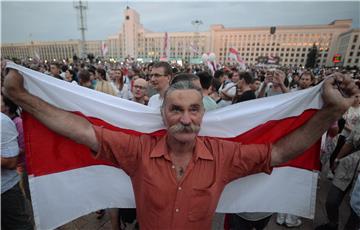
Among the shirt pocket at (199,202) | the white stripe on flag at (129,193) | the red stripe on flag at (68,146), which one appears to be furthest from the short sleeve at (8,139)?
the shirt pocket at (199,202)

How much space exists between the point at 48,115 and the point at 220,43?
411 ft

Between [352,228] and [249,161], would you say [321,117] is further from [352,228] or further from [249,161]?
[352,228]

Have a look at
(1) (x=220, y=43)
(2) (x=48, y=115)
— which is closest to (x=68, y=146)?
(2) (x=48, y=115)

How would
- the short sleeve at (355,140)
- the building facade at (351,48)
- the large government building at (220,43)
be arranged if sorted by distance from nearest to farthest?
the short sleeve at (355,140)
the building facade at (351,48)
the large government building at (220,43)

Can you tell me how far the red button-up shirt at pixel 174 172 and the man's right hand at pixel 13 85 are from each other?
53 centimetres

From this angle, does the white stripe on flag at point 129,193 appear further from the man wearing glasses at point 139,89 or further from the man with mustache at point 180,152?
the man wearing glasses at point 139,89

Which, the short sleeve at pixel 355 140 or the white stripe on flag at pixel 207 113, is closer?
the white stripe on flag at pixel 207 113

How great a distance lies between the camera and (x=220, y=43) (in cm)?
11794

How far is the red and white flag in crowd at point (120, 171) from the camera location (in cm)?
163

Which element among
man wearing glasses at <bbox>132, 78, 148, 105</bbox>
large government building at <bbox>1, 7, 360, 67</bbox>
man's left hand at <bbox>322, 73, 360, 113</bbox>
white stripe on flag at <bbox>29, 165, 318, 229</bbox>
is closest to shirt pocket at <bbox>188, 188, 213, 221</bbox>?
white stripe on flag at <bbox>29, 165, 318, 229</bbox>

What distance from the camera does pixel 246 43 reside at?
388 ft

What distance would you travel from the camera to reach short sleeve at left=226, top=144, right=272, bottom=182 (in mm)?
1481

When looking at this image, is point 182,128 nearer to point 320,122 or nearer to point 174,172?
point 174,172

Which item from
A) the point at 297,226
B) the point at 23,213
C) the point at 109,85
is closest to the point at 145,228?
the point at 23,213
